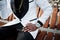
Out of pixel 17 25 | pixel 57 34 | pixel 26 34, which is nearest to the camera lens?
pixel 26 34

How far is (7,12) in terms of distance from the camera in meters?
1.18

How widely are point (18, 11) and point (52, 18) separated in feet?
1.83

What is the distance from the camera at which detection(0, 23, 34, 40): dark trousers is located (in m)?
0.99

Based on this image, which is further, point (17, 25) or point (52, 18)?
point (52, 18)

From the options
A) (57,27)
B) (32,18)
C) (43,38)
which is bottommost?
(43,38)

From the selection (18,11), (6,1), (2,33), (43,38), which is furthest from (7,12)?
(43,38)

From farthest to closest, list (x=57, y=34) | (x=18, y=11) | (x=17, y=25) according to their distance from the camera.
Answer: (x=57, y=34) → (x=17, y=25) → (x=18, y=11)

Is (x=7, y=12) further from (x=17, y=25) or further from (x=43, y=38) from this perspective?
(x=43, y=38)

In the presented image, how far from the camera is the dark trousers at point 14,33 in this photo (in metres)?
0.99

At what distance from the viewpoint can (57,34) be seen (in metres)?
1.23

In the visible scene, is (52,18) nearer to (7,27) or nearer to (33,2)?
(33,2)

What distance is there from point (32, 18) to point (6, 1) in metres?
0.27

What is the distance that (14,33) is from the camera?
1.01 meters

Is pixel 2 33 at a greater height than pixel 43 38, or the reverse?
pixel 2 33
